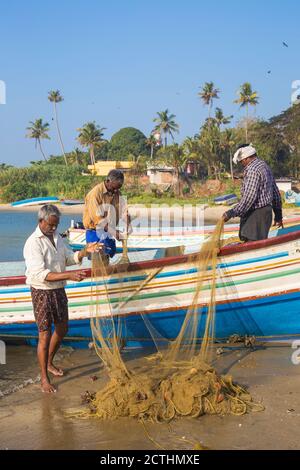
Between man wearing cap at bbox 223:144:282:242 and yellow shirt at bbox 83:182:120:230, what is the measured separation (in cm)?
131

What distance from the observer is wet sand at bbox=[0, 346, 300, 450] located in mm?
3809

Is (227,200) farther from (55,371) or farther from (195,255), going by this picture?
(55,371)

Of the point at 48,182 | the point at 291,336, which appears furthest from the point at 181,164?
the point at 291,336

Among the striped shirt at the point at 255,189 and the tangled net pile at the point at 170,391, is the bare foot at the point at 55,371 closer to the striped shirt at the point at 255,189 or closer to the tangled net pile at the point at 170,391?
the tangled net pile at the point at 170,391

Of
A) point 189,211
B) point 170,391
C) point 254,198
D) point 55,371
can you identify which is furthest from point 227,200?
point 170,391

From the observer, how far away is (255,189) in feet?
18.9

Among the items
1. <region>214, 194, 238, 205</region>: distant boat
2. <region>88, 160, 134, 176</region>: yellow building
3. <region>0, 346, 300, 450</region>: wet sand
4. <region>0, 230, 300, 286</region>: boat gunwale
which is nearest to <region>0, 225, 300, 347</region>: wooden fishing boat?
<region>0, 230, 300, 286</region>: boat gunwale

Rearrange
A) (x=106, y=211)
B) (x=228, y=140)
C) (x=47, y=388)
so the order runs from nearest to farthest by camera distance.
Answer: (x=47, y=388) < (x=106, y=211) < (x=228, y=140)

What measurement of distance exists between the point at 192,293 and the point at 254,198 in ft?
4.01

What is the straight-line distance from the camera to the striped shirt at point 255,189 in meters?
5.72

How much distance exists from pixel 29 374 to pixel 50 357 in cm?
43

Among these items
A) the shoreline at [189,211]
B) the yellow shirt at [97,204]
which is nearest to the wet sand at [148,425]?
the yellow shirt at [97,204]

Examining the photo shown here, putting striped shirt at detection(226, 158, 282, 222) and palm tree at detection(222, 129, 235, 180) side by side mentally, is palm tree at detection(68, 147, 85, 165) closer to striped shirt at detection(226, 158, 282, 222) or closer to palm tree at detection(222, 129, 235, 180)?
palm tree at detection(222, 129, 235, 180)

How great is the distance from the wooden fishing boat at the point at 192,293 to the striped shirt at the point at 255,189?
1.46ft
